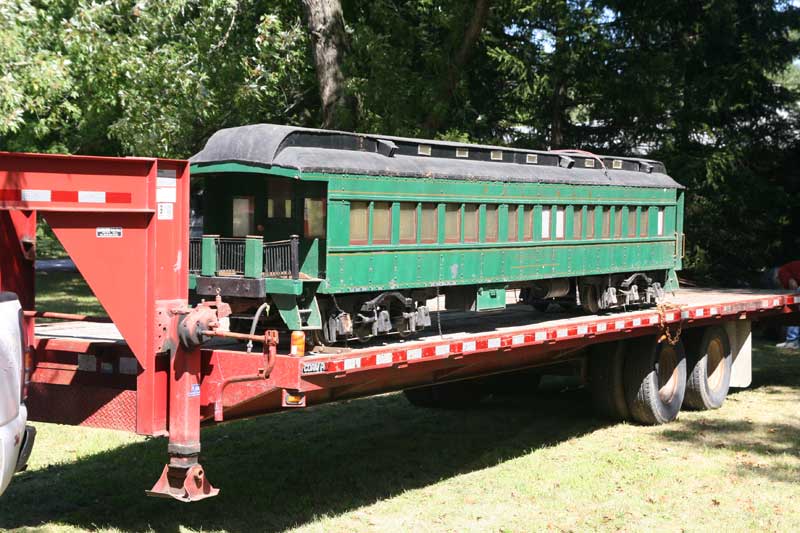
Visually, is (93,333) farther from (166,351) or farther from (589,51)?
(589,51)

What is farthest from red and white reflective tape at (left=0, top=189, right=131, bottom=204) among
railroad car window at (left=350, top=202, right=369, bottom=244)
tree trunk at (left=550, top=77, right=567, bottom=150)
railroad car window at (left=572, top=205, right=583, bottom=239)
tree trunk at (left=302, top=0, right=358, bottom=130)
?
tree trunk at (left=550, top=77, right=567, bottom=150)

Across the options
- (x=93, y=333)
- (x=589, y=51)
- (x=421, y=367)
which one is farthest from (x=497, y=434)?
(x=589, y=51)

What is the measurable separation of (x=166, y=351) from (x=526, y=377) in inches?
279

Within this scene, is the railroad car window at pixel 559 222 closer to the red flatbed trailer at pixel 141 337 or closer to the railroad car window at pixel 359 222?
the railroad car window at pixel 359 222

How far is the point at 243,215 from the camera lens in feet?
30.1

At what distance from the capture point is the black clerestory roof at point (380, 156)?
8555mm

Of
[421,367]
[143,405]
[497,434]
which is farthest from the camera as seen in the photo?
[497,434]

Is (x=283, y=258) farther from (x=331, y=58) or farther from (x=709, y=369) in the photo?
(x=331, y=58)

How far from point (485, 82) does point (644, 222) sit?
12388mm

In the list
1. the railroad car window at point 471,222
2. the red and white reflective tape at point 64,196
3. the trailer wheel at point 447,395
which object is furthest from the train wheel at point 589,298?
the red and white reflective tape at point 64,196

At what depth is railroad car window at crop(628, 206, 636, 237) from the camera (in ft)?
43.7

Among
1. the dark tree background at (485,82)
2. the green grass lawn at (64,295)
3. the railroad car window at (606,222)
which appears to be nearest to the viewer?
the railroad car window at (606,222)

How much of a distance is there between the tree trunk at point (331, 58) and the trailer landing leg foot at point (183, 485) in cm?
1249

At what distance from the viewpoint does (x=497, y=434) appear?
12086mm
